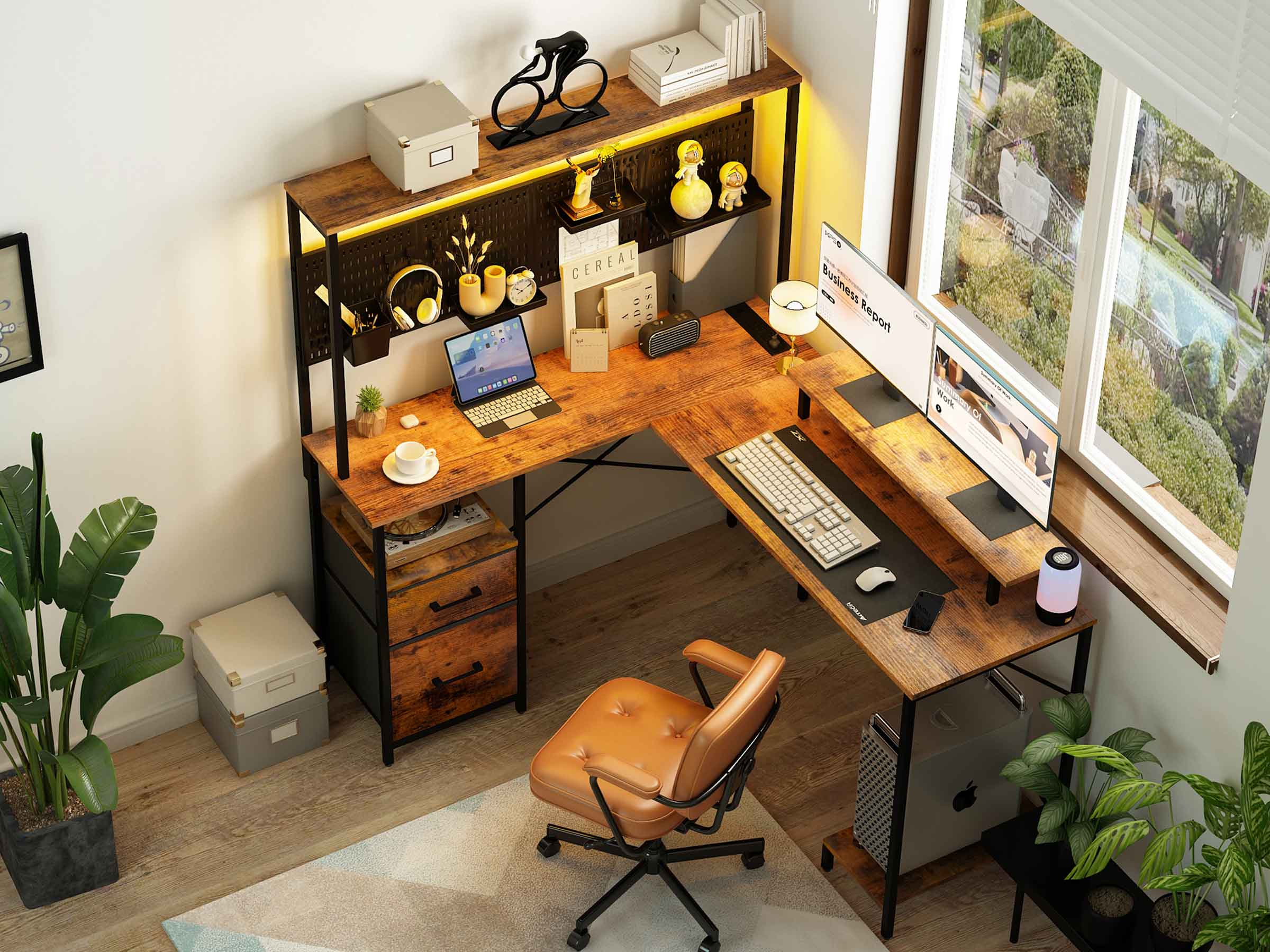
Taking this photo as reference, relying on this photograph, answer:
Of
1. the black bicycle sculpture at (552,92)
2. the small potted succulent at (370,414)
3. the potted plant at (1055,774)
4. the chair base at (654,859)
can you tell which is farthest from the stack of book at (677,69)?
the chair base at (654,859)

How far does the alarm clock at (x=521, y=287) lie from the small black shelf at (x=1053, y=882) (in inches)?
80.3

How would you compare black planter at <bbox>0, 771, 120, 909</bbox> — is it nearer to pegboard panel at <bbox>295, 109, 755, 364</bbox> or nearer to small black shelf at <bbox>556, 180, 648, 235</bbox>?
pegboard panel at <bbox>295, 109, 755, 364</bbox>

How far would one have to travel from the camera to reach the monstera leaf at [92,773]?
4.32 meters

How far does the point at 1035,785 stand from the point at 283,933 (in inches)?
81.9

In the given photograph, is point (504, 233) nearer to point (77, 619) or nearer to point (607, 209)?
point (607, 209)

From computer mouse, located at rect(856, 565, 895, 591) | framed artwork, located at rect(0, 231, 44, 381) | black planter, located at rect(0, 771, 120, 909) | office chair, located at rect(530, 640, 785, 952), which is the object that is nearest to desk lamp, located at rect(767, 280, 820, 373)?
computer mouse, located at rect(856, 565, 895, 591)

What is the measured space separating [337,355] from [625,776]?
1.41 metres

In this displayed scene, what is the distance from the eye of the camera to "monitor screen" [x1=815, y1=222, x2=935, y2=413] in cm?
462

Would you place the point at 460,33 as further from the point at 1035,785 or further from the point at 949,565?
the point at 1035,785

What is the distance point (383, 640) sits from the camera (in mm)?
4961

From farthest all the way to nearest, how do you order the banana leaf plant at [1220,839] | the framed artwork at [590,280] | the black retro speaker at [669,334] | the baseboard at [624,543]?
the baseboard at [624,543] < the black retro speaker at [669,334] < the framed artwork at [590,280] < the banana leaf plant at [1220,839]

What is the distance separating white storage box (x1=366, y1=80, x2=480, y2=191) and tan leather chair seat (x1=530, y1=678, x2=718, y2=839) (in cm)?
148

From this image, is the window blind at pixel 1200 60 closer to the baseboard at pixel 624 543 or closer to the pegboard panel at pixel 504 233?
the pegboard panel at pixel 504 233

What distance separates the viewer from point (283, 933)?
15.4 feet
